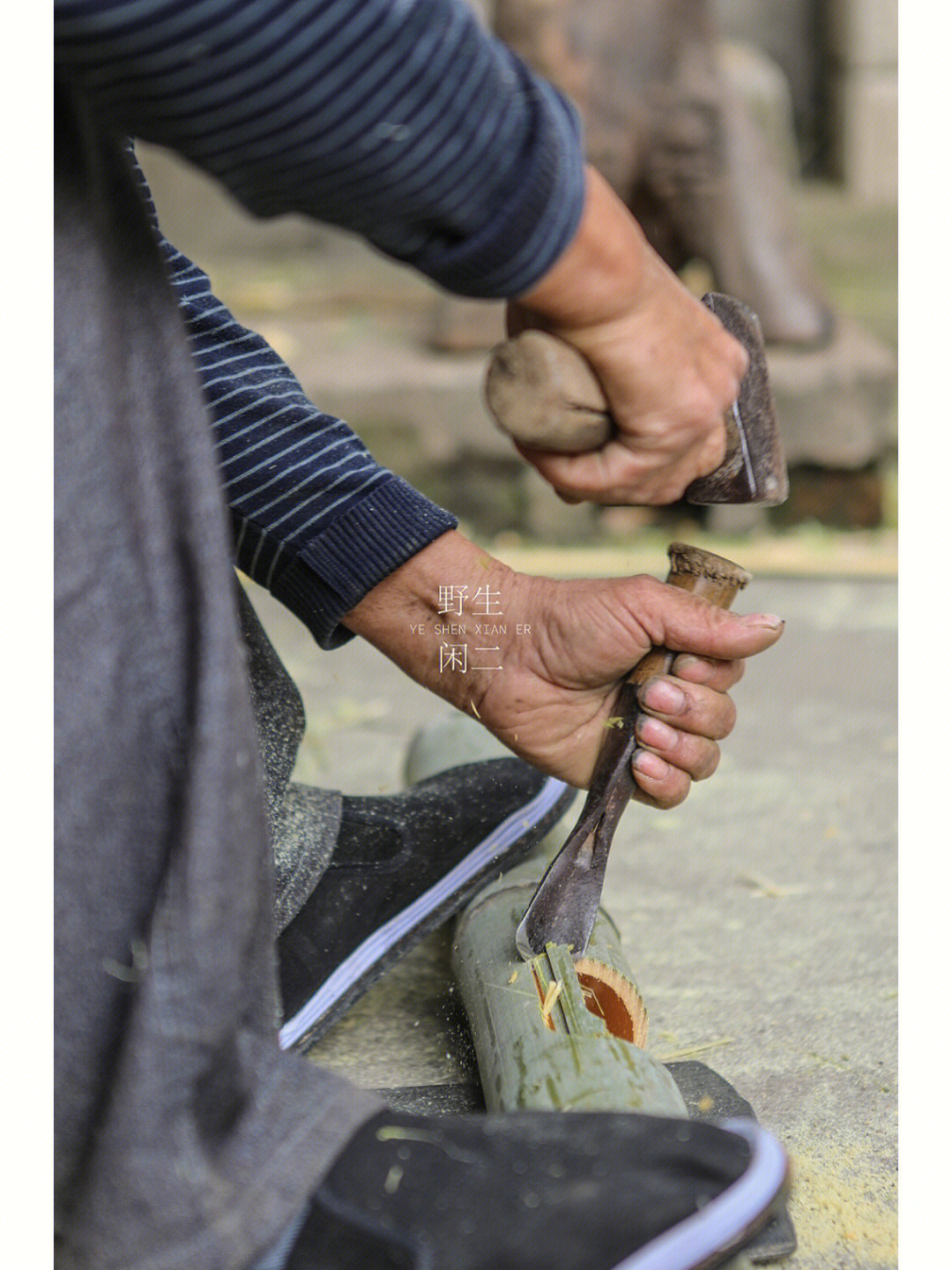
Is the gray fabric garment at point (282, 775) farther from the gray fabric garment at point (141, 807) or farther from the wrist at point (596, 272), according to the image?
the wrist at point (596, 272)

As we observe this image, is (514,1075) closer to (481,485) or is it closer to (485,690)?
(485,690)

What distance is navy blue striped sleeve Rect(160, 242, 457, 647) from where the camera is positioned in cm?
107

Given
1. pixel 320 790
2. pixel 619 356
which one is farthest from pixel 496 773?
pixel 619 356

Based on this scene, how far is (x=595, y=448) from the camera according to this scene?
863 millimetres

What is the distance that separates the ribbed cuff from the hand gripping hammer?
0.21 metres

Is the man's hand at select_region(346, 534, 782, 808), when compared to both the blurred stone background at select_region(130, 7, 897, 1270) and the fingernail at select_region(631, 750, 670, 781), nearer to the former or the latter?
the fingernail at select_region(631, 750, 670, 781)

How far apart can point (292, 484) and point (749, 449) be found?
364 mm

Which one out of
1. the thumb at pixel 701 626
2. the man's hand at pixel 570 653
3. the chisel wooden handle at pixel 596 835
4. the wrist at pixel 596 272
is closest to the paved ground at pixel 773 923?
the chisel wooden handle at pixel 596 835

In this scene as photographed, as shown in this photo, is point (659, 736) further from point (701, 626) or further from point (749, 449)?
point (749, 449)

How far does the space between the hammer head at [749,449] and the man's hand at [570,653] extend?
10cm

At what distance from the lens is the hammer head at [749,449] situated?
980mm

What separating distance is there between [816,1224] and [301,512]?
66 cm

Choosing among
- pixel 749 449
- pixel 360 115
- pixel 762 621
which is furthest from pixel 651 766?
pixel 360 115

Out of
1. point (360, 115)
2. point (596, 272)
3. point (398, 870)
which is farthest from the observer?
point (398, 870)
